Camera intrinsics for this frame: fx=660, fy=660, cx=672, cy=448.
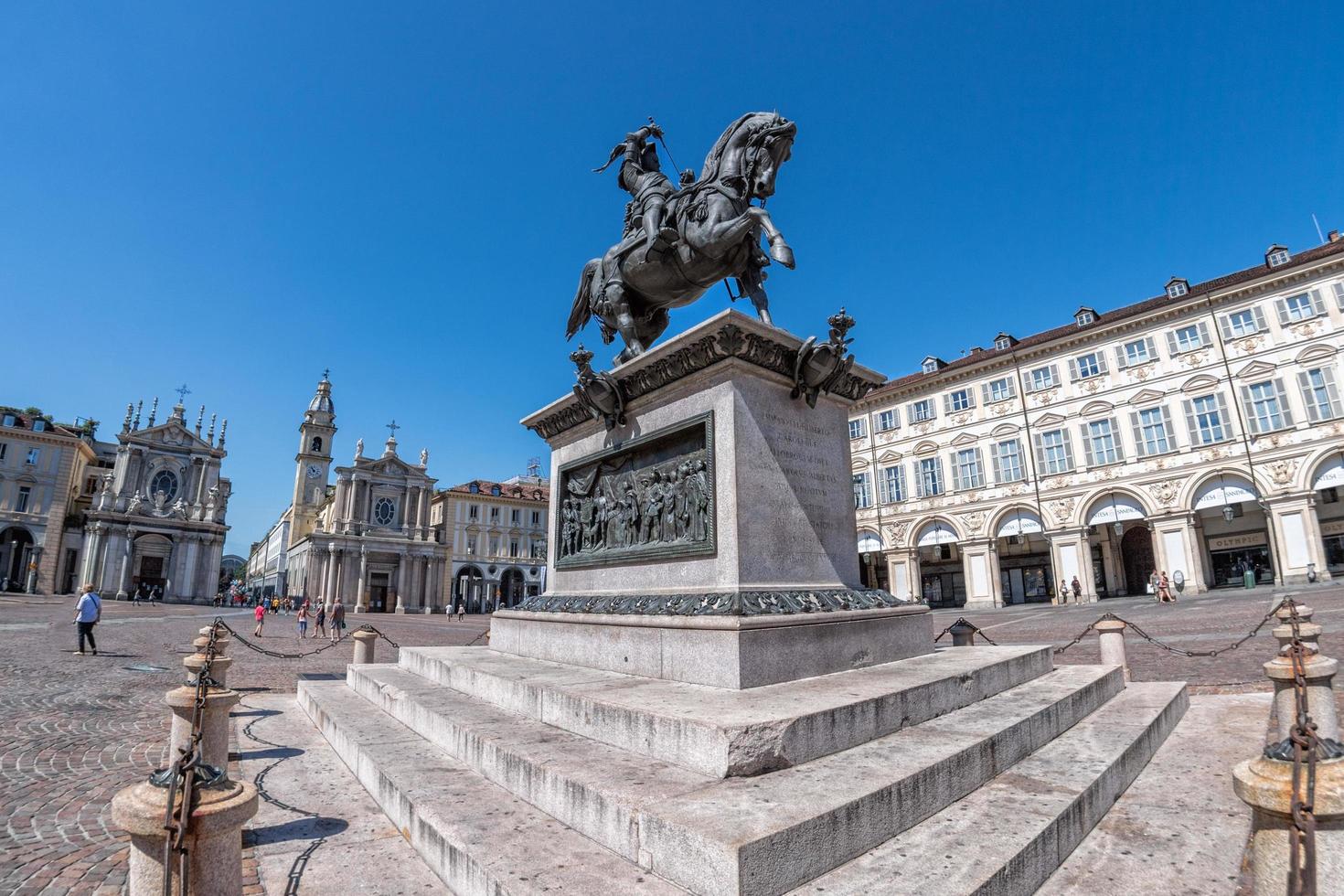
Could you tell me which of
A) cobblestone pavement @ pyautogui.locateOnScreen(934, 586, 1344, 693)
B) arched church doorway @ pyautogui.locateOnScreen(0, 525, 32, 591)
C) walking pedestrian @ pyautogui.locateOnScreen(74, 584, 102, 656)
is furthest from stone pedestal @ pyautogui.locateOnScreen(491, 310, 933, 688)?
arched church doorway @ pyautogui.locateOnScreen(0, 525, 32, 591)

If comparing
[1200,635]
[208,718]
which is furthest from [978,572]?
[208,718]

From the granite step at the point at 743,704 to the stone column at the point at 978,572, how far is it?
32272mm

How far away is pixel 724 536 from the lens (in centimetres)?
542

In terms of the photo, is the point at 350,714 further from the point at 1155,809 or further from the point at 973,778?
the point at 1155,809

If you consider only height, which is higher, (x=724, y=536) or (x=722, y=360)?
(x=722, y=360)

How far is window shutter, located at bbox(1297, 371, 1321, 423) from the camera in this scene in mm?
27125

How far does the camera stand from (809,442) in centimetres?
624

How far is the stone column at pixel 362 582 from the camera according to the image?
2442 inches

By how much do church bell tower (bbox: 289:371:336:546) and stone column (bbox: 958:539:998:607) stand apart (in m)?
70.1

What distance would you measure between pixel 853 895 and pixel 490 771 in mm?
2208

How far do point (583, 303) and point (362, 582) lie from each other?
62320 millimetres

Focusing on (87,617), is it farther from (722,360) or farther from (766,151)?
(766,151)

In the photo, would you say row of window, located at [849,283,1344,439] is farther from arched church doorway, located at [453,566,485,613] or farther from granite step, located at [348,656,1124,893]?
arched church doorway, located at [453,566,485,613]

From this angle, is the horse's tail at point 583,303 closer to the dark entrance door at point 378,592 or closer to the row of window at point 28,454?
the dark entrance door at point 378,592
